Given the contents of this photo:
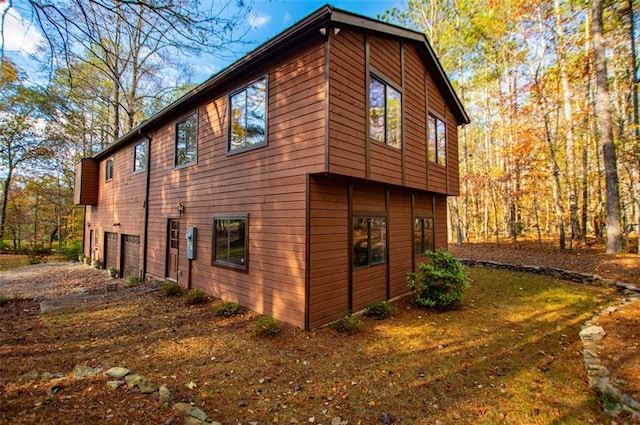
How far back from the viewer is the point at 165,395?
10.7 feet

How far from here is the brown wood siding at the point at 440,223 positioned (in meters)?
10.5

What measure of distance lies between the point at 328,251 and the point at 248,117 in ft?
12.5

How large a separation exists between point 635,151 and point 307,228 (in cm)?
1262

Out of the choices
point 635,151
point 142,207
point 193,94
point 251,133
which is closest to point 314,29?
point 251,133

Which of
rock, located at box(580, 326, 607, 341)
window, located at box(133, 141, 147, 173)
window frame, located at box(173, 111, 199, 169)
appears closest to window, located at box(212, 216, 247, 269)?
window frame, located at box(173, 111, 199, 169)

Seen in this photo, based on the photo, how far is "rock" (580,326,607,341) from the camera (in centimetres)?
471

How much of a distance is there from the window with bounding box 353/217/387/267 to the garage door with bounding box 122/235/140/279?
949cm

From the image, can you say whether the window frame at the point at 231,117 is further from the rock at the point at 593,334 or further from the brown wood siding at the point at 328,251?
the rock at the point at 593,334

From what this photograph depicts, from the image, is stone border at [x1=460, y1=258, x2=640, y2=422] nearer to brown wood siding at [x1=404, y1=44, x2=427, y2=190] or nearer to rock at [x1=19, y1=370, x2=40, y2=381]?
brown wood siding at [x1=404, y1=44, x2=427, y2=190]

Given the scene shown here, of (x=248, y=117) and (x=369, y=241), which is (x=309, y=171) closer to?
(x=369, y=241)

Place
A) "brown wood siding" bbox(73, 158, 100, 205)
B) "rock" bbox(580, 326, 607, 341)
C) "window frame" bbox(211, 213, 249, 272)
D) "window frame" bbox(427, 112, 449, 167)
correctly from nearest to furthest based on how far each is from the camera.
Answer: "rock" bbox(580, 326, 607, 341) → "window frame" bbox(211, 213, 249, 272) → "window frame" bbox(427, 112, 449, 167) → "brown wood siding" bbox(73, 158, 100, 205)

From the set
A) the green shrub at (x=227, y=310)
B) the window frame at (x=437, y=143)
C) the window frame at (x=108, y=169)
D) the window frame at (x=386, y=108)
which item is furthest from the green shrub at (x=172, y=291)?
the window frame at (x=108, y=169)

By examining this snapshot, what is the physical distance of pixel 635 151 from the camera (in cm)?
1033

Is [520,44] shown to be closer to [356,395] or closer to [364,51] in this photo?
[364,51]
